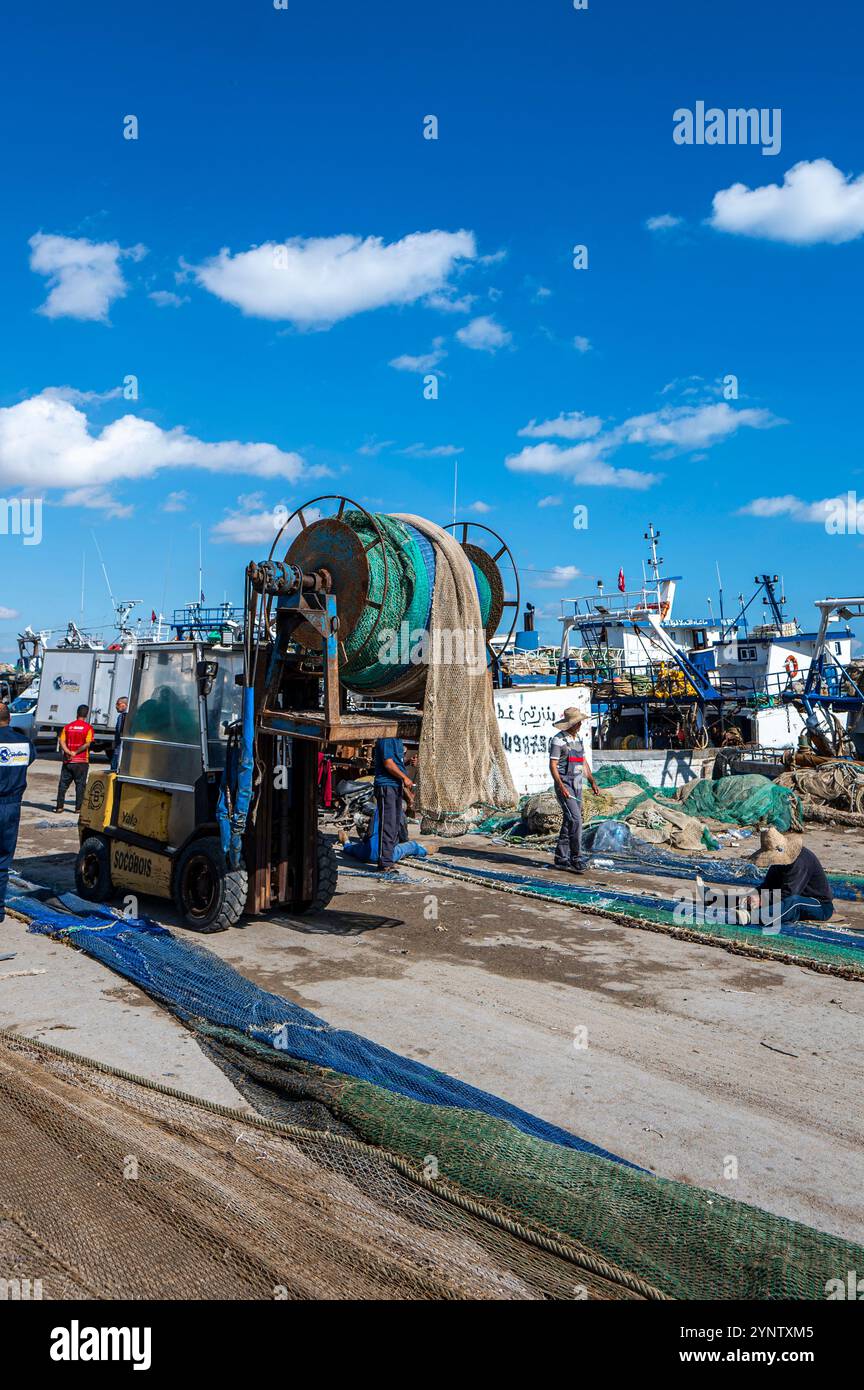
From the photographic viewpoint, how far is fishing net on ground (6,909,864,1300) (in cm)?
328

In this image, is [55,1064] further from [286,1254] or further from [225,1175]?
[286,1254]

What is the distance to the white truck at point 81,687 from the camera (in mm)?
22625

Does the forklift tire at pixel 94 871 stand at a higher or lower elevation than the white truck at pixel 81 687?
lower

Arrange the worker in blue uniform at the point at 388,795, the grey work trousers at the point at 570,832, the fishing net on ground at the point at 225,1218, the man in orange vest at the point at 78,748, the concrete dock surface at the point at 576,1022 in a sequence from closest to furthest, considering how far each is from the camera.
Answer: the fishing net on ground at the point at 225,1218 < the concrete dock surface at the point at 576,1022 < the worker in blue uniform at the point at 388,795 < the grey work trousers at the point at 570,832 < the man in orange vest at the point at 78,748

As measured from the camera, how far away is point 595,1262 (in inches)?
133

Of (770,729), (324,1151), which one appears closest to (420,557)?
(324,1151)

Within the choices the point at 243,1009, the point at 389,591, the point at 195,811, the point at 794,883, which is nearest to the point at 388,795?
the point at 195,811

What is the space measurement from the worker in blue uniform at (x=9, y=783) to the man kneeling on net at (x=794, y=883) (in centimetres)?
658

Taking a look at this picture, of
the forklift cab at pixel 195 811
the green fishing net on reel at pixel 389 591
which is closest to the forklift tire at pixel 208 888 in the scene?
the forklift cab at pixel 195 811

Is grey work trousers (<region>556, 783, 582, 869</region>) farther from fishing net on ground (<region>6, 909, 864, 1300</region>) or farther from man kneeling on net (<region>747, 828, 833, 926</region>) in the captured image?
fishing net on ground (<region>6, 909, 864, 1300</region>)

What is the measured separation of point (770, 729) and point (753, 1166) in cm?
2134

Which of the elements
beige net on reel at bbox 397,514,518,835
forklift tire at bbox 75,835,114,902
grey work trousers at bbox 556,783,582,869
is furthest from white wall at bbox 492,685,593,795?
beige net on reel at bbox 397,514,518,835

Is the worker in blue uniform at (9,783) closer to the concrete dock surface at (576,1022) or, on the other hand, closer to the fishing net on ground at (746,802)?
the concrete dock surface at (576,1022)
